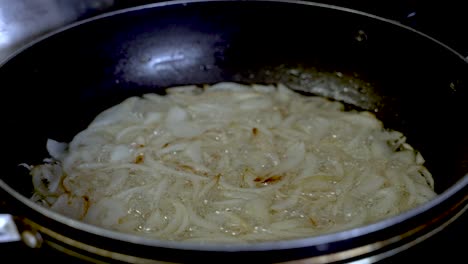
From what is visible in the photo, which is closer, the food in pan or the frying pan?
the food in pan

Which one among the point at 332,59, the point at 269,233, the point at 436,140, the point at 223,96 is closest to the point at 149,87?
the point at 223,96

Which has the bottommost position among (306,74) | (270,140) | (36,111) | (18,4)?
(270,140)

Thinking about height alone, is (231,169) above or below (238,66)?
below

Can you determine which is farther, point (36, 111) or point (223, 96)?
point (223, 96)

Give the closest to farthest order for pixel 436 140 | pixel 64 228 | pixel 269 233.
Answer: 1. pixel 64 228
2. pixel 269 233
3. pixel 436 140

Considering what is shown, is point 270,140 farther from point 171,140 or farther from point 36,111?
point 36,111

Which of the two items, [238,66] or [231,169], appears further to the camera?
[238,66]

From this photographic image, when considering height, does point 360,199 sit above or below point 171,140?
below

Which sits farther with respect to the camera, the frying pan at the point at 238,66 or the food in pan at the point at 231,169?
the frying pan at the point at 238,66
